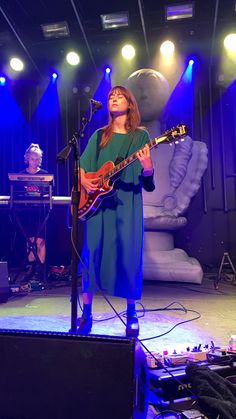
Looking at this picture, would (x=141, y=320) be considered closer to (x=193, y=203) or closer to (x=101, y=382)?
(x=101, y=382)

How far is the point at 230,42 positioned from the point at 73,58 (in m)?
2.81

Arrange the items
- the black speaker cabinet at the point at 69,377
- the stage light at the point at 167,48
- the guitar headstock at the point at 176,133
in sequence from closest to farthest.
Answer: the black speaker cabinet at the point at 69,377 → the guitar headstock at the point at 176,133 → the stage light at the point at 167,48

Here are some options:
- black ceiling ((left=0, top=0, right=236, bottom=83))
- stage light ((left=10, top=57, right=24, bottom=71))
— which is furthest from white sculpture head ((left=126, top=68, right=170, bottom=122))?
stage light ((left=10, top=57, right=24, bottom=71))

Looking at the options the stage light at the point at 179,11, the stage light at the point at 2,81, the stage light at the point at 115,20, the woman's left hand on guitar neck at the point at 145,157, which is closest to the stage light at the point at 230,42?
the stage light at the point at 179,11

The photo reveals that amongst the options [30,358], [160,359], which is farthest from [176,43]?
[30,358]

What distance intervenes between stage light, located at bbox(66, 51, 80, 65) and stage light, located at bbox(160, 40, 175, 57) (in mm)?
1567

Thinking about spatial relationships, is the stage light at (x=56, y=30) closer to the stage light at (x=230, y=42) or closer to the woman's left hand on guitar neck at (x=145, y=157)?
the stage light at (x=230, y=42)

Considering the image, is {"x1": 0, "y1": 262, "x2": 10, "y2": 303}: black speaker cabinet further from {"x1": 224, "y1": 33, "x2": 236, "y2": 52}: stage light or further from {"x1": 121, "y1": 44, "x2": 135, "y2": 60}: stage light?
{"x1": 224, "y1": 33, "x2": 236, "y2": 52}: stage light

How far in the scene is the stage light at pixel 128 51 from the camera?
246 inches

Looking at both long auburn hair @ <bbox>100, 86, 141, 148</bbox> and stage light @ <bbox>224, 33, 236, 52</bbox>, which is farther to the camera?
stage light @ <bbox>224, 33, 236, 52</bbox>

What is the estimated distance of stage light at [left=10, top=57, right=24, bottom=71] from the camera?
6453 millimetres

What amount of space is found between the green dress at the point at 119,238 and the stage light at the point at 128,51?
14.0ft

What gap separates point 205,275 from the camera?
5738 millimetres

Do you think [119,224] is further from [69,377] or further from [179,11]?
[179,11]
